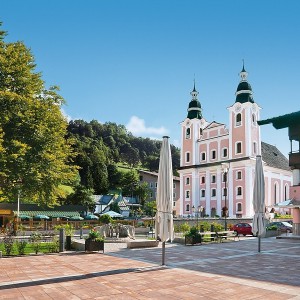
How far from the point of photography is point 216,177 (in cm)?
6438

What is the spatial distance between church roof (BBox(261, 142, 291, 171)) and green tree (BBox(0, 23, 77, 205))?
48.1 metres

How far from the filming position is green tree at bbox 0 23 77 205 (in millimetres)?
20569

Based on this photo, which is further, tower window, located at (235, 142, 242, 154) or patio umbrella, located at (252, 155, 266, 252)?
tower window, located at (235, 142, 242, 154)

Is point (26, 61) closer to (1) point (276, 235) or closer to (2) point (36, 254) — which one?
(2) point (36, 254)

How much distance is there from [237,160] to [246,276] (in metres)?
51.4

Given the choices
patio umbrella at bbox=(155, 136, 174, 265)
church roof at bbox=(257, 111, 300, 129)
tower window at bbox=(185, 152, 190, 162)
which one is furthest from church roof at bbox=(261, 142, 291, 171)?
patio umbrella at bbox=(155, 136, 174, 265)

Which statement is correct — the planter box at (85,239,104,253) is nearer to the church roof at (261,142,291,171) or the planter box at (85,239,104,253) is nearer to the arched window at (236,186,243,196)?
the arched window at (236,186,243,196)

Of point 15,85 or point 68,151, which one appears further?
point 68,151

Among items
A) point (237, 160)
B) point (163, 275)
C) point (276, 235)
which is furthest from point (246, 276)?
point (237, 160)

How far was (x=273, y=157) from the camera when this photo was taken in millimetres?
67812

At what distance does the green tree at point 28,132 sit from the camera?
810 inches

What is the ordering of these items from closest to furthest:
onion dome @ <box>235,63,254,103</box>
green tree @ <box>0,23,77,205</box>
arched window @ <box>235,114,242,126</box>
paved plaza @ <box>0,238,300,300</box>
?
paved plaza @ <box>0,238,300,300</box>, green tree @ <box>0,23,77,205</box>, arched window @ <box>235,114,242,126</box>, onion dome @ <box>235,63,254,103</box>

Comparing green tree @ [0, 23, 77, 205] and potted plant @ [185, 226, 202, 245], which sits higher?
green tree @ [0, 23, 77, 205]

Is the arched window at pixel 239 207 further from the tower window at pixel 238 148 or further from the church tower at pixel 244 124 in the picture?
the tower window at pixel 238 148
